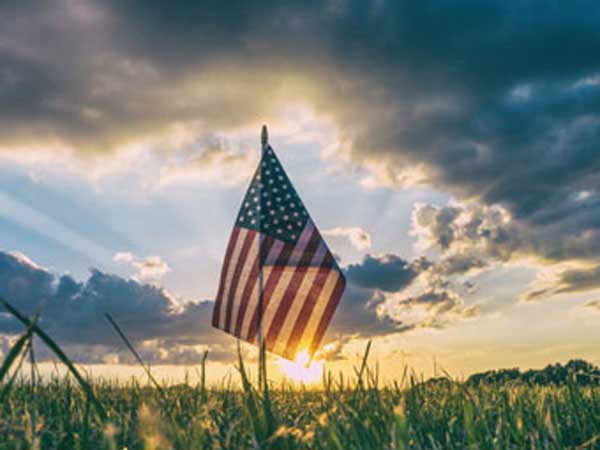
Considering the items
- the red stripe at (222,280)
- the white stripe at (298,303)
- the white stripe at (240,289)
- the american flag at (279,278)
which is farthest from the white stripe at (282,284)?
the red stripe at (222,280)

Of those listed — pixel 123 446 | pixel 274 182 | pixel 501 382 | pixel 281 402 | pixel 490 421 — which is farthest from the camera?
pixel 274 182

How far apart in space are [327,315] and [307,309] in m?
0.42

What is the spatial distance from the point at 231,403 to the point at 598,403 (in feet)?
9.02

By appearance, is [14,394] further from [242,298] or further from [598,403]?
[242,298]

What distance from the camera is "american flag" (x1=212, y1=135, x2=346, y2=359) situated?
11.6 m

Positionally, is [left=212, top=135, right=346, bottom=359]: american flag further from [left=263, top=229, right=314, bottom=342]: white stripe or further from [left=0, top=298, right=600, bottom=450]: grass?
[left=0, top=298, right=600, bottom=450]: grass

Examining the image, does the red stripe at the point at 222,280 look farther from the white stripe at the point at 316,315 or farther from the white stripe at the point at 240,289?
the white stripe at the point at 316,315

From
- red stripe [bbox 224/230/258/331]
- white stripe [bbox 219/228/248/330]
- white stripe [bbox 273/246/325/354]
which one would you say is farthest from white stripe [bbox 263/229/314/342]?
white stripe [bbox 219/228/248/330]

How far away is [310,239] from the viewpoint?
39.4 feet

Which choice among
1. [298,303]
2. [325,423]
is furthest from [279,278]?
[325,423]

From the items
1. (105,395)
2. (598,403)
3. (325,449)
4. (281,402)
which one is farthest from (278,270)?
(325,449)

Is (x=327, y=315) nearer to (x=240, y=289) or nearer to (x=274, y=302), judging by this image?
(x=274, y=302)

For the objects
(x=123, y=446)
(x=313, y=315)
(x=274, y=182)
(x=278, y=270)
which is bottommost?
(x=123, y=446)

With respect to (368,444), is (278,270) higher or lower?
higher
